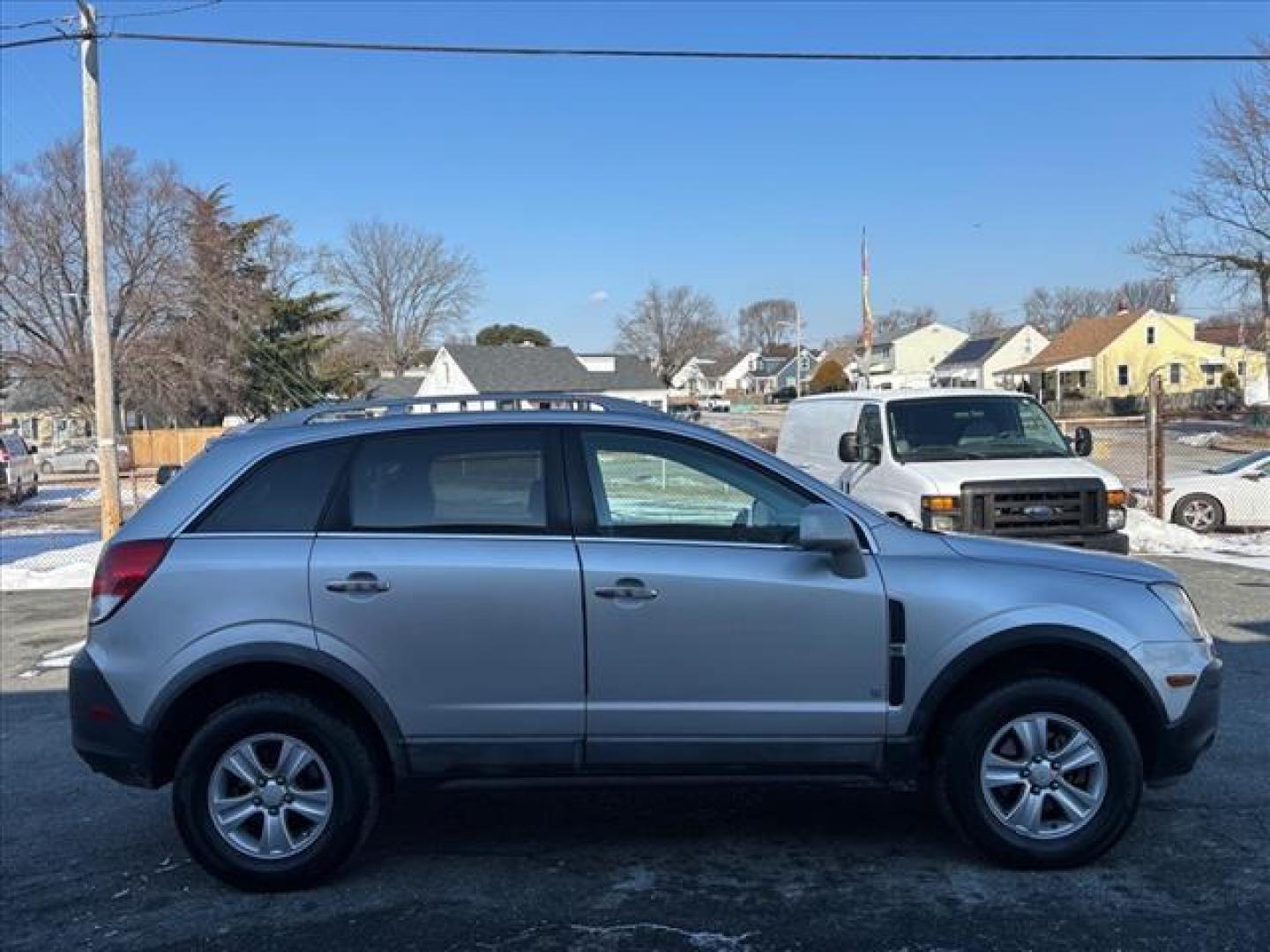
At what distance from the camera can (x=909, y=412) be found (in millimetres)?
10508

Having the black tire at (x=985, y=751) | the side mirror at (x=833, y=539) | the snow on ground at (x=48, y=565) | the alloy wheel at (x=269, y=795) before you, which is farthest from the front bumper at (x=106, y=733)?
the snow on ground at (x=48, y=565)

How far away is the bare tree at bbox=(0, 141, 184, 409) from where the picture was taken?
39.3 meters

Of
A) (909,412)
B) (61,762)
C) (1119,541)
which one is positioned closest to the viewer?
(61,762)

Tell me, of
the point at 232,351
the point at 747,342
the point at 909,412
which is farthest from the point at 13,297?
the point at 747,342

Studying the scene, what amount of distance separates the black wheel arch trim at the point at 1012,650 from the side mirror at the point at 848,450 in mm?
6507

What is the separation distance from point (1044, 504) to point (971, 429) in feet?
4.31

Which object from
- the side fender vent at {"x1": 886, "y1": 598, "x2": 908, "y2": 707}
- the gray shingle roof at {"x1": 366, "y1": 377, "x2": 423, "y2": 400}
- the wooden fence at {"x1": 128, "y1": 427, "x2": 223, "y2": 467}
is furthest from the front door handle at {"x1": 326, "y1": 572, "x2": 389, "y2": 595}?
the gray shingle roof at {"x1": 366, "y1": 377, "x2": 423, "y2": 400}

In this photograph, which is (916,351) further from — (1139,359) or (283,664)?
(283,664)

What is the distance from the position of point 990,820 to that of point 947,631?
0.74m

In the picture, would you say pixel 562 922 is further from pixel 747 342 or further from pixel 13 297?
pixel 747 342

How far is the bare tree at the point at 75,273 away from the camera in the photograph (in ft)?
129

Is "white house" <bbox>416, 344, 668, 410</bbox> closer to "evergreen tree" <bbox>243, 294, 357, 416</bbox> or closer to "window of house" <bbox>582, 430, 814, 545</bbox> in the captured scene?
"evergreen tree" <bbox>243, 294, 357, 416</bbox>

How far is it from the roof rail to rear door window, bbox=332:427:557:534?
0.18 m

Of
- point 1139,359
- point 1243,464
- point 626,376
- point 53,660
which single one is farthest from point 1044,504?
point 626,376
